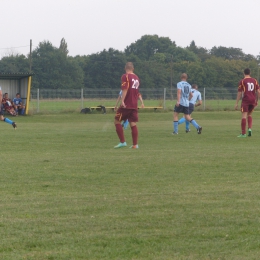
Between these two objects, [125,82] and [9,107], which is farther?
[9,107]

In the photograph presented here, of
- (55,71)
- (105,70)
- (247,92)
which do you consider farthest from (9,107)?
(105,70)

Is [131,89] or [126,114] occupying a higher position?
[131,89]

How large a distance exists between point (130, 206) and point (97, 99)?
122 ft

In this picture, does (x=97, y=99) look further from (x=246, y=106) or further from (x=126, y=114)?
(x=126, y=114)

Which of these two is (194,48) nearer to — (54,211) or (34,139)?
(34,139)

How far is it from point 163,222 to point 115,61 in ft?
251

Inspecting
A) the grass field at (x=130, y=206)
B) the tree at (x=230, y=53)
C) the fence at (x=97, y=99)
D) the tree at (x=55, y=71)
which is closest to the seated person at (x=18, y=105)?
the fence at (x=97, y=99)

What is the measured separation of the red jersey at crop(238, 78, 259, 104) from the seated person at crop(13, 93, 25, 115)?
1876 cm

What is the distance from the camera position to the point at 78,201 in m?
6.46

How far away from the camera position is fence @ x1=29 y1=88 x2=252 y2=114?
39287mm

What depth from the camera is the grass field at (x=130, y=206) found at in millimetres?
4680

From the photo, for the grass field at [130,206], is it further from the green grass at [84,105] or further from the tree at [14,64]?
the tree at [14,64]

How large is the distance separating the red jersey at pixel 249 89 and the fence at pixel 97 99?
2239 cm

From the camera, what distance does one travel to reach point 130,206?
6176 mm
